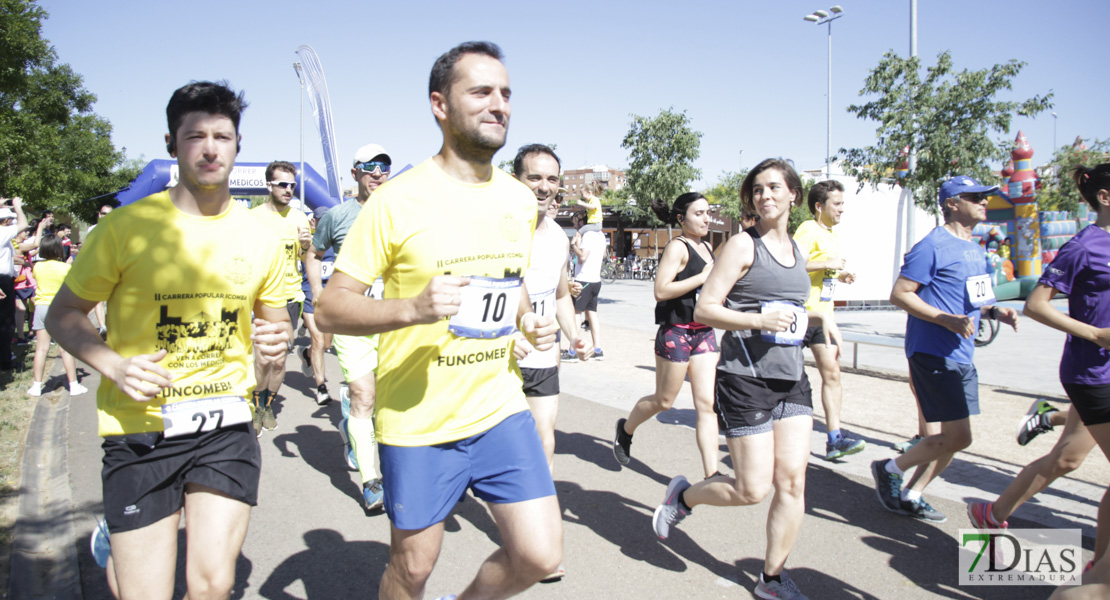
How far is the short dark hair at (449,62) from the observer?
2395mm

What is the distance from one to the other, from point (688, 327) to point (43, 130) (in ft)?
99.4

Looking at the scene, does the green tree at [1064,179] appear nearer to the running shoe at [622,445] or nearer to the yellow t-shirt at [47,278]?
the running shoe at [622,445]

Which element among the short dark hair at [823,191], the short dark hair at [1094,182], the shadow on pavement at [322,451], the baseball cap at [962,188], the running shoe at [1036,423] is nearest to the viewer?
the short dark hair at [1094,182]

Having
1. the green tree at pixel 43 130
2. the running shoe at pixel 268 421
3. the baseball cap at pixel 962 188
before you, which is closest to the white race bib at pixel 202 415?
the baseball cap at pixel 962 188

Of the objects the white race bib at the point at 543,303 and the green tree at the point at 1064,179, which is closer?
the white race bib at the point at 543,303

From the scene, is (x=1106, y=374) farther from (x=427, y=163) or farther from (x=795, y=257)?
(x=427, y=163)

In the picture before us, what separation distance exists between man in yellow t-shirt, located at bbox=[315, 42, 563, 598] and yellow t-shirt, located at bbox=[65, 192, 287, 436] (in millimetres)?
471

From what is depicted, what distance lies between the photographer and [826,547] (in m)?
3.90

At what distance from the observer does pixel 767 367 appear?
10.9ft

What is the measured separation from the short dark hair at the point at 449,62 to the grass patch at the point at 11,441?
10.8ft

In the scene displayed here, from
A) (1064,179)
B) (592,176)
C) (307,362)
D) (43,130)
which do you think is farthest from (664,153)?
(592,176)

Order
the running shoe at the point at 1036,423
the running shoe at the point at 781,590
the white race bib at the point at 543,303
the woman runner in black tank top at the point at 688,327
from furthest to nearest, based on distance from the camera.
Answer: the running shoe at the point at 1036,423 → the woman runner in black tank top at the point at 688,327 → the white race bib at the point at 543,303 → the running shoe at the point at 781,590

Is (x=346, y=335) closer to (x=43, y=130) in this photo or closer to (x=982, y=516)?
(x=982, y=516)

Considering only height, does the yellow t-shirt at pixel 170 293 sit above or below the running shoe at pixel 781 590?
above
